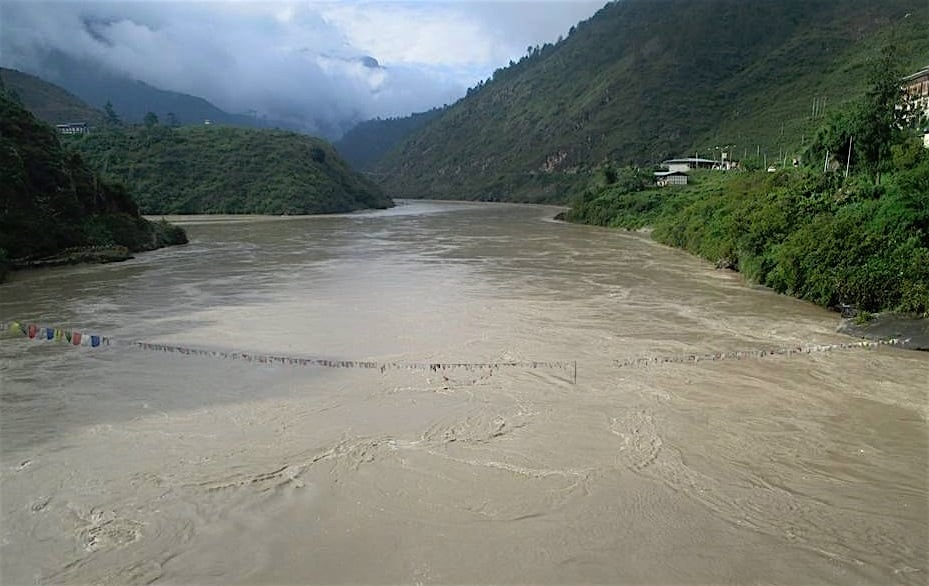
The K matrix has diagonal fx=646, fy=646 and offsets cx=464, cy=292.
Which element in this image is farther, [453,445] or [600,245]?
[600,245]

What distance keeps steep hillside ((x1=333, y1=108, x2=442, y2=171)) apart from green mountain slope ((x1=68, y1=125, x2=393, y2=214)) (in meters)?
94.8

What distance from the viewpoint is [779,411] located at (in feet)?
30.2

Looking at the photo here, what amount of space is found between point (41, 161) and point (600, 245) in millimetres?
24755

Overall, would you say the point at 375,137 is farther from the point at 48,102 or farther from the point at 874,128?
the point at 874,128

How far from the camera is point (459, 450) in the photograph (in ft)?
25.4

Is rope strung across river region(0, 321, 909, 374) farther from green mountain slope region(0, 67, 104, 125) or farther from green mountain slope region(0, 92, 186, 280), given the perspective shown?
green mountain slope region(0, 67, 104, 125)

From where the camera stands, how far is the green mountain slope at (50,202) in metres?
22.9

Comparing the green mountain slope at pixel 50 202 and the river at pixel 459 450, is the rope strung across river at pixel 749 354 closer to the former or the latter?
the river at pixel 459 450

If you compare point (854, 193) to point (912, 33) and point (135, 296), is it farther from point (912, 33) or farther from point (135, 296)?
point (912, 33)

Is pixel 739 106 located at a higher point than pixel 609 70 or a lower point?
lower

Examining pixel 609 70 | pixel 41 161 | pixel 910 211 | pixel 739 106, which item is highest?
pixel 609 70

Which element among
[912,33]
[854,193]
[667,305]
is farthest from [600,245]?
[912,33]

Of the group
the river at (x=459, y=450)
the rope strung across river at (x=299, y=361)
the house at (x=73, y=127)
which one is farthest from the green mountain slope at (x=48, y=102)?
the river at (x=459, y=450)

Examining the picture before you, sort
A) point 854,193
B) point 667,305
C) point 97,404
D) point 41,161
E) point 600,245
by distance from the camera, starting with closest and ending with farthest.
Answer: point 97,404 < point 667,305 < point 854,193 < point 41,161 < point 600,245
